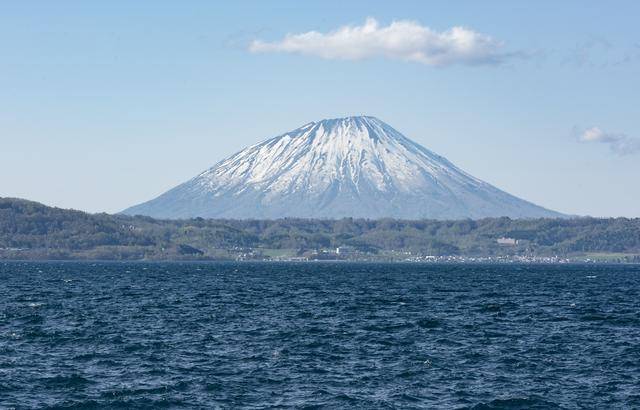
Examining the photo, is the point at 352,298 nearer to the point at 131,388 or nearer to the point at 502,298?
the point at 502,298

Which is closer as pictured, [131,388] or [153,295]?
[131,388]

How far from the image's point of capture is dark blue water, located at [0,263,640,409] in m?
54.7

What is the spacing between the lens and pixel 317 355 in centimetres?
6962

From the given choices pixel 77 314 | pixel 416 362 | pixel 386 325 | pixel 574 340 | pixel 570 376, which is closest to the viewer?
pixel 570 376

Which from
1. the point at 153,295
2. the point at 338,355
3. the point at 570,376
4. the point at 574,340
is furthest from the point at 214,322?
the point at 153,295

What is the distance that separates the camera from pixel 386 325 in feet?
294

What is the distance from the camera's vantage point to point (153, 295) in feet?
450

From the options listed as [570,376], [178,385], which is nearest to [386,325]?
[570,376]

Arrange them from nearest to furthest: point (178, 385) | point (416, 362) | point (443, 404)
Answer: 1. point (443, 404)
2. point (178, 385)
3. point (416, 362)

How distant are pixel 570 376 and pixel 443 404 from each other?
11999mm

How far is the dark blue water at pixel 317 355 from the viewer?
2154 inches

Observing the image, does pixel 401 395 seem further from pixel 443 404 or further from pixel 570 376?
pixel 570 376

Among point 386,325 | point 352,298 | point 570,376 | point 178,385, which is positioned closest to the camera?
point 178,385

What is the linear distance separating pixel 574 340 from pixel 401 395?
28.1 meters
